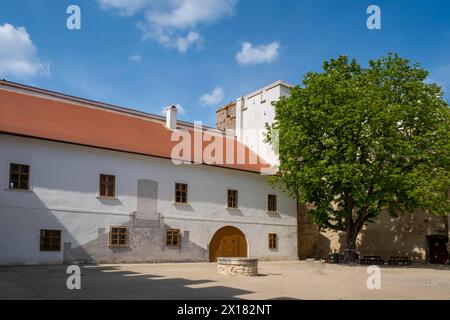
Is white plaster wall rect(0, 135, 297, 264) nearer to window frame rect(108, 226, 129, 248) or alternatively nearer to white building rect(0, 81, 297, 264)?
white building rect(0, 81, 297, 264)

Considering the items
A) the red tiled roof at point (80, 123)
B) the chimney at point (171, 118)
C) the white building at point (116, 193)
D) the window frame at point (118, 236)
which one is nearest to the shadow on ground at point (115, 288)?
the white building at point (116, 193)

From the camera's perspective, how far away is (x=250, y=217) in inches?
1133

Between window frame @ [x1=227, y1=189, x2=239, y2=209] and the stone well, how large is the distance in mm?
11008

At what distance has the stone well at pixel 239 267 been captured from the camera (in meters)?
16.5

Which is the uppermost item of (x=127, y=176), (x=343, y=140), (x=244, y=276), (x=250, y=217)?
(x=343, y=140)

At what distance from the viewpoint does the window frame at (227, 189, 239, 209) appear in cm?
2795

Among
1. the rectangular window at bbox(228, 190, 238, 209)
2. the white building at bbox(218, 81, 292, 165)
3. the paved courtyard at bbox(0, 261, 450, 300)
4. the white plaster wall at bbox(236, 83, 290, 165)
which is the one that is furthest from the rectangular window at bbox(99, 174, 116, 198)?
the white plaster wall at bbox(236, 83, 290, 165)

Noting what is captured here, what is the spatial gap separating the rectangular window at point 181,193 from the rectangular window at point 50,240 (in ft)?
22.0

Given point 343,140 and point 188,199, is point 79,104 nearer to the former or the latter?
point 188,199

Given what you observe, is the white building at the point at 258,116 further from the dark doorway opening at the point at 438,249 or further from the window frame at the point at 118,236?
the window frame at the point at 118,236

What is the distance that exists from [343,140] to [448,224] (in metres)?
9.08

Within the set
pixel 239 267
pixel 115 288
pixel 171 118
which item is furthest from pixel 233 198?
pixel 115 288

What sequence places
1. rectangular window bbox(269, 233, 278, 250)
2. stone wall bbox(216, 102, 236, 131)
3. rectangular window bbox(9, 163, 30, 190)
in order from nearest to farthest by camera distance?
rectangular window bbox(9, 163, 30, 190) < rectangular window bbox(269, 233, 278, 250) < stone wall bbox(216, 102, 236, 131)
